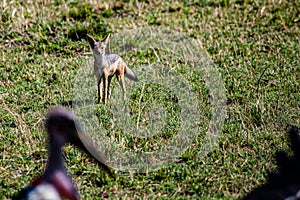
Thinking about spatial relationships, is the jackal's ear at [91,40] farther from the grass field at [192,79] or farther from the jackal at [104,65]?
the grass field at [192,79]

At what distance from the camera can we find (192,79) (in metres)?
7.34

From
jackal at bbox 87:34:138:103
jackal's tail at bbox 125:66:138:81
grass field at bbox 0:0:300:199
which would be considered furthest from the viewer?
jackal's tail at bbox 125:66:138:81

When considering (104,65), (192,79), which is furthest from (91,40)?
(192,79)

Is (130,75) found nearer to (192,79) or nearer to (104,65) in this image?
(104,65)

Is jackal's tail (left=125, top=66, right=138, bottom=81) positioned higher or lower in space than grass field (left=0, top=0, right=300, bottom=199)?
higher

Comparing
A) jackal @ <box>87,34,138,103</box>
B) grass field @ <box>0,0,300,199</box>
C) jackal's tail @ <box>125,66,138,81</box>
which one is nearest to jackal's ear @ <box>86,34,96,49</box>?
jackal @ <box>87,34,138,103</box>

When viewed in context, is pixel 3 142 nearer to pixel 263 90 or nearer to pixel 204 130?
pixel 204 130

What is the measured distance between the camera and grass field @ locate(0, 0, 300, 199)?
5.65 metres

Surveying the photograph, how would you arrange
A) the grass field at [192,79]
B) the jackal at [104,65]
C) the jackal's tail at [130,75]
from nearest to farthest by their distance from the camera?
the grass field at [192,79]
the jackal at [104,65]
the jackal's tail at [130,75]

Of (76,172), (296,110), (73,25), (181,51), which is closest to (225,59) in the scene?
(181,51)

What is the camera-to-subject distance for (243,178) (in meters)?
5.69

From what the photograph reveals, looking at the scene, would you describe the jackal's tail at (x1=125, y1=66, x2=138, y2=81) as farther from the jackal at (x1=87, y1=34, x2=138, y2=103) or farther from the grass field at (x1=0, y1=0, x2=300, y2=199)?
the grass field at (x1=0, y1=0, x2=300, y2=199)

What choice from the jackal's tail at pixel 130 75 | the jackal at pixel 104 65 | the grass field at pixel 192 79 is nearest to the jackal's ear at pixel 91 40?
the jackal at pixel 104 65

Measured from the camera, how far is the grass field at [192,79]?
565 cm
